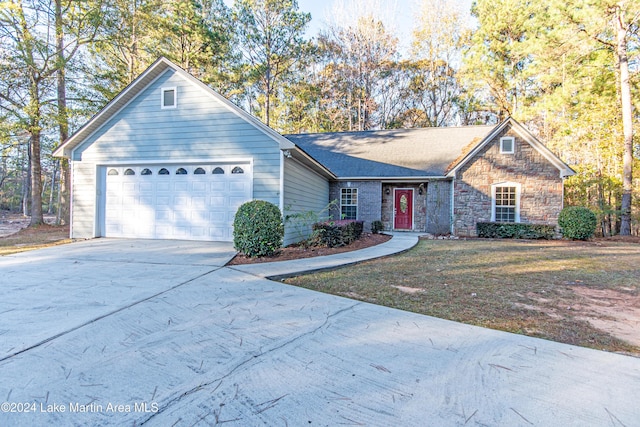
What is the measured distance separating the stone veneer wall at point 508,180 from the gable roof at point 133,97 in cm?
836

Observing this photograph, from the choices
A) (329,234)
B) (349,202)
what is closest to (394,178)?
(349,202)

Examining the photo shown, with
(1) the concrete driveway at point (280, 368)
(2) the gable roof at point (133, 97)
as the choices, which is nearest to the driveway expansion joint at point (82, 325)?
(1) the concrete driveway at point (280, 368)

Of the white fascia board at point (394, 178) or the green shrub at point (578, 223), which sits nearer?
the green shrub at point (578, 223)

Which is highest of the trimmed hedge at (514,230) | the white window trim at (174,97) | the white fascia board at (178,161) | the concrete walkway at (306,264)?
the white window trim at (174,97)

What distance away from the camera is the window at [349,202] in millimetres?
13898

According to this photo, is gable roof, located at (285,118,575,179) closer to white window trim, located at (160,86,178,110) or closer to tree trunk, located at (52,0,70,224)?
white window trim, located at (160,86,178,110)

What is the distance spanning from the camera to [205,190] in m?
8.65

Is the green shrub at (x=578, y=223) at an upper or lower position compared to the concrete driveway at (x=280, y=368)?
upper

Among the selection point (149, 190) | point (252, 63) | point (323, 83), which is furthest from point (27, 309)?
point (323, 83)

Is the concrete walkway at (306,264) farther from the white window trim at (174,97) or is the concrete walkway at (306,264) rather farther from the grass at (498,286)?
the white window trim at (174,97)

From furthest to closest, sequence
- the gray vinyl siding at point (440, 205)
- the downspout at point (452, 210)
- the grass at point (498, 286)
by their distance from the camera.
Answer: the gray vinyl siding at point (440, 205)
the downspout at point (452, 210)
the grass at point (498, 286)

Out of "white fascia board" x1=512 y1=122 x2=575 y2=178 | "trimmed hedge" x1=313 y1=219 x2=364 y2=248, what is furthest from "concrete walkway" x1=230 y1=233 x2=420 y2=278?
"white fascia board" x1=512 y1=122 x2=575 y2=178

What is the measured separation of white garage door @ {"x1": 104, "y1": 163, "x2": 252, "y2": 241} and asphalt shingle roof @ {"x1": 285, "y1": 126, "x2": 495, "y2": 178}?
6.56 m

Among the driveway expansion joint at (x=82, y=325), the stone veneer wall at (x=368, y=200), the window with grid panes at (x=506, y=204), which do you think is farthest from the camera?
the stone veneer wall at (x=368, y=200)
